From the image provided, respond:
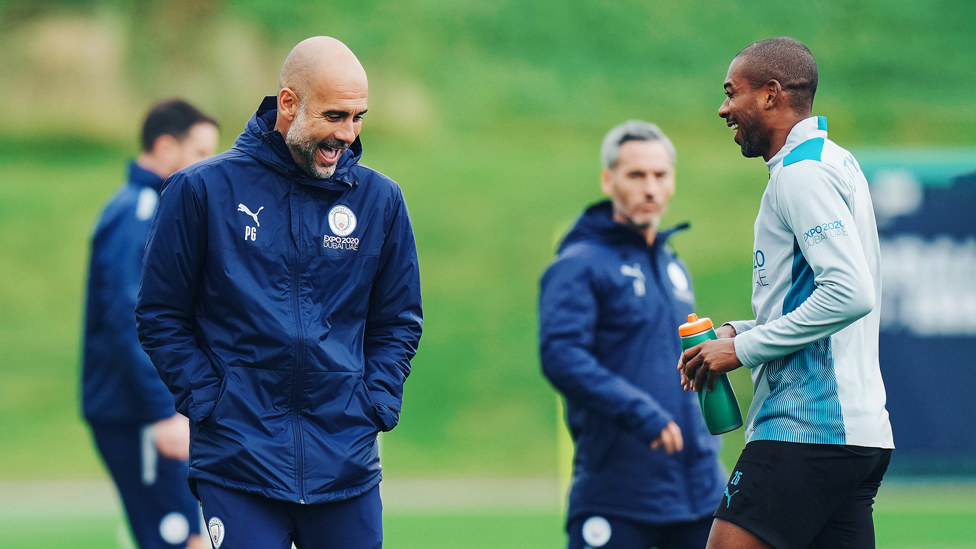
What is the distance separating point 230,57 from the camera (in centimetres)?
2297

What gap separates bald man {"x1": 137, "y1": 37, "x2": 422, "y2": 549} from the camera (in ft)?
13.1

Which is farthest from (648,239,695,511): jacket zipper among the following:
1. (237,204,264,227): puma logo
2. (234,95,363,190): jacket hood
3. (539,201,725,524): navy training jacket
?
(237,204,264,227): puma logo

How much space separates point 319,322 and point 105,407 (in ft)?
8.43

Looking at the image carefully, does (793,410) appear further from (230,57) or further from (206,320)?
(230,57)

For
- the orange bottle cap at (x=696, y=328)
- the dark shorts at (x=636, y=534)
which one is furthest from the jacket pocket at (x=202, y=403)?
the dark shorts at (x=636, y=534)

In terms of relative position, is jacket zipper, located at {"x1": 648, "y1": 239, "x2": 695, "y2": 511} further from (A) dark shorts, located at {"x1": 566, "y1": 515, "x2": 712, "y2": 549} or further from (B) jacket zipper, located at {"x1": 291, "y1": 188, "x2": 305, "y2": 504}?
(B) jacket zipper, located at {"x1": 291, "y1": 188, "x2": 305, "y2": 504}

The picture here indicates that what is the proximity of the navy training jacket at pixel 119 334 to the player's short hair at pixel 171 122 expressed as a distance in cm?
41

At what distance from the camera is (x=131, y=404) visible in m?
6.21

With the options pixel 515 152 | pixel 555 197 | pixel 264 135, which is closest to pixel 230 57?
pixel 515 152

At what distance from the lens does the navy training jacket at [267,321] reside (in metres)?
4.00

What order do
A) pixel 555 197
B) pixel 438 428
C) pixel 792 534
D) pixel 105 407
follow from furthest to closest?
pixel 555 197 → pixel 438 428 → pixel 105 407 → pixel 792 534

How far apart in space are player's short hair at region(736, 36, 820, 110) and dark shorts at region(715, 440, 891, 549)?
1139mm

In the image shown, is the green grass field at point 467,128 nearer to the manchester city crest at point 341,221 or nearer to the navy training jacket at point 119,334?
the navy training jacket at point 119,334

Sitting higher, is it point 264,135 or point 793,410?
point 264,135
